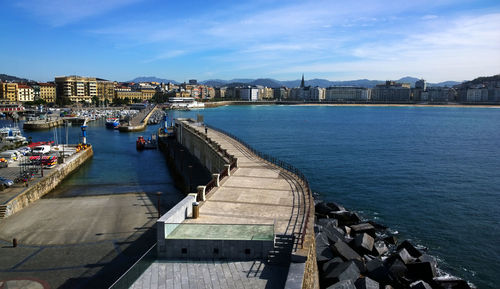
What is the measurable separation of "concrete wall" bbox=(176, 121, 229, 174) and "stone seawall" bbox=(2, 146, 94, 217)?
1421 centimetres

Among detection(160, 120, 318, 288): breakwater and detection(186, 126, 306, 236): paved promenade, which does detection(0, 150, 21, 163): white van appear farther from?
detection(186, 126, 306, 236): paved promenade

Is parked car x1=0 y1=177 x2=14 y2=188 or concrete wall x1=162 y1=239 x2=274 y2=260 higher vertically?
concrete wall x1=162 y1=239 x2=274 y2=260

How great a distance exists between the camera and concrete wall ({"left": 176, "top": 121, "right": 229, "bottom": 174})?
34438mm

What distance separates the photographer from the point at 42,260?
19.1 m

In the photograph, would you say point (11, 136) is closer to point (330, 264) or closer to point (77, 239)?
point (77, 239)

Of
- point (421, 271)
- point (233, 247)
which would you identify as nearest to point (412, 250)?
point (421, 271)

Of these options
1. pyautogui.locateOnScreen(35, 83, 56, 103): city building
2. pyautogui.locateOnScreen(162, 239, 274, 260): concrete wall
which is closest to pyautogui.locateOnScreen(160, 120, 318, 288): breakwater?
pyautogui.locateOnScreen(162, 239, 274, 260): concrete wall

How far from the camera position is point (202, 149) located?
4453 cm

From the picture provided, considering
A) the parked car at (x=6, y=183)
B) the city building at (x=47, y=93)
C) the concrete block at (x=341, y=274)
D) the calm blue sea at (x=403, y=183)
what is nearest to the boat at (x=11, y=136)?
the calm blue sea at (x=403, y=183)

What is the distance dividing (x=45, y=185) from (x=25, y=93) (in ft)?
579

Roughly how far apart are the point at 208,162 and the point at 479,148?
50205mm

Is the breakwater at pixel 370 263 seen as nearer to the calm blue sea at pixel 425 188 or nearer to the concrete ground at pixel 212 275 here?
the calm blue sea at pixel 425 188

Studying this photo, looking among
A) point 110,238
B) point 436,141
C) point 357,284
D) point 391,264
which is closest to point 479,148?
point 436,141

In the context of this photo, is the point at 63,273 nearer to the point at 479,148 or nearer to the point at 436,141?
the point at 479,148
